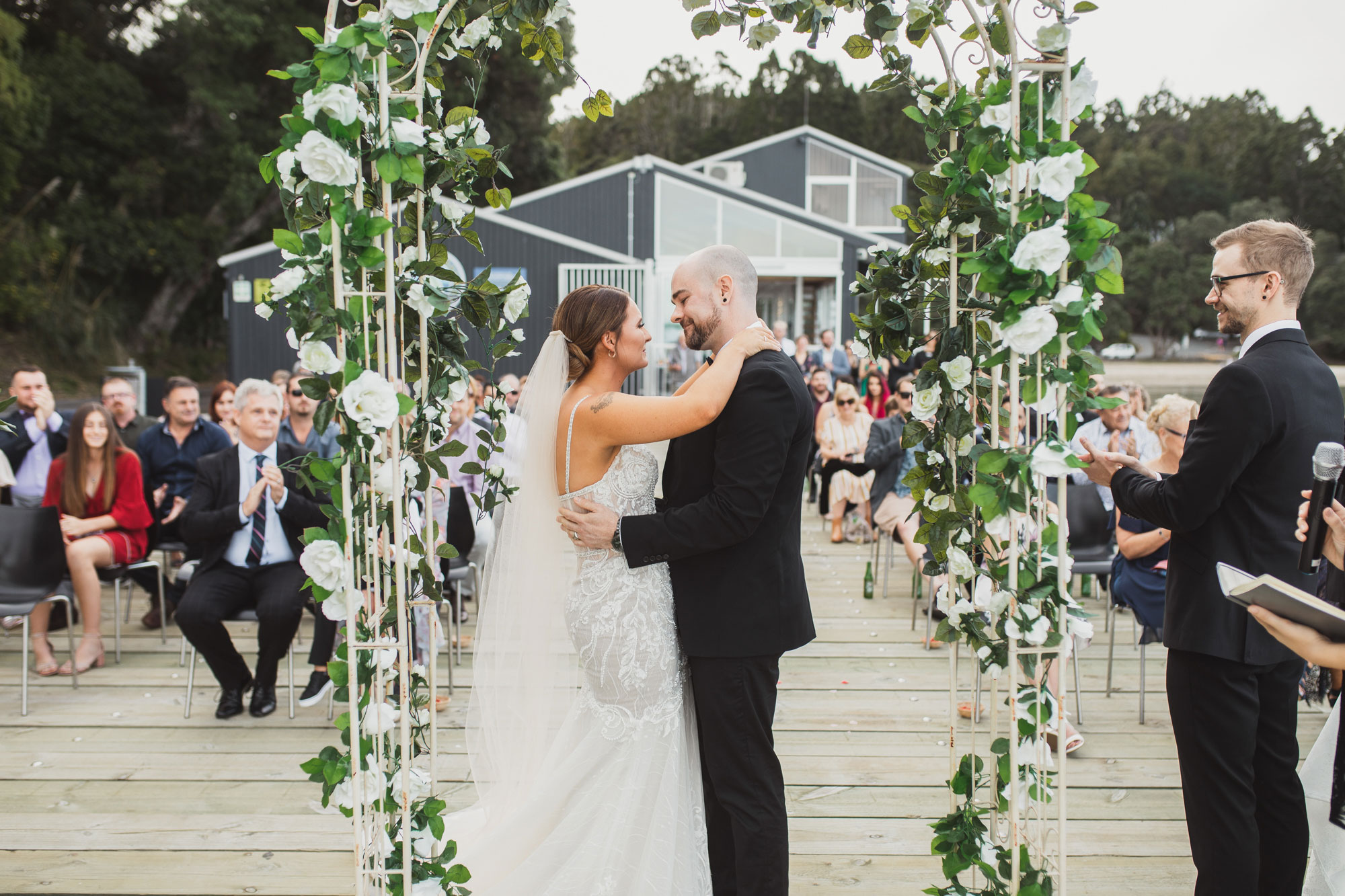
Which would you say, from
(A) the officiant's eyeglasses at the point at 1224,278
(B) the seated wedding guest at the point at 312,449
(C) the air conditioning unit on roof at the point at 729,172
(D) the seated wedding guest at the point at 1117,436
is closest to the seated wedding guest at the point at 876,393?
(D) the seated wedding guest at the point at 1117,436

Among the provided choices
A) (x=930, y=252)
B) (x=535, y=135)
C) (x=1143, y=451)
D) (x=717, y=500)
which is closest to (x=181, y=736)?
(x=717, y=500)

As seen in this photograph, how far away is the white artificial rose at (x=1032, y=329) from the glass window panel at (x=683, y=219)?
15.9 m

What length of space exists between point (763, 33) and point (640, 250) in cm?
1596

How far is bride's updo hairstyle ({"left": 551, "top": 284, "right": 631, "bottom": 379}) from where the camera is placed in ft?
8.70

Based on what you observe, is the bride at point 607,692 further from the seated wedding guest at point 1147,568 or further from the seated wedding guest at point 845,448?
the seated wedding guest at point 845,448

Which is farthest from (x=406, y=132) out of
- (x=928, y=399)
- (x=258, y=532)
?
(x=258, y=532)

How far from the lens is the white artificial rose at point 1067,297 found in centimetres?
207

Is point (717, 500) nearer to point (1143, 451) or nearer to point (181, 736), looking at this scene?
point (181, 736)

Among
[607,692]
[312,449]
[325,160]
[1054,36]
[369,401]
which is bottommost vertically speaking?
[607,692]

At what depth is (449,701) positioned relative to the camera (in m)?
4.65

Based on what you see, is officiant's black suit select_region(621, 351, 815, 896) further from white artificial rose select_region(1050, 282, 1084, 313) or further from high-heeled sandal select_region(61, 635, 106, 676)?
high-heeled sandal select_region(61, 635, 106, 676)

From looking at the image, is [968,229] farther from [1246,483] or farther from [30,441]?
[30,441]

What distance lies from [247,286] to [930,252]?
1634 centimetres

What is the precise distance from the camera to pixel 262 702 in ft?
14.8
